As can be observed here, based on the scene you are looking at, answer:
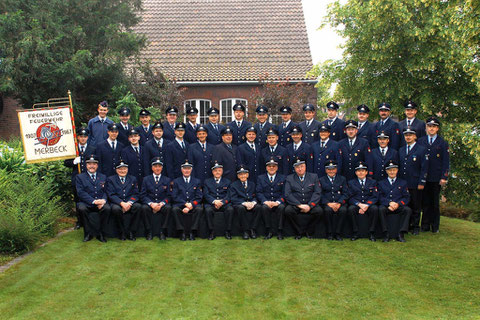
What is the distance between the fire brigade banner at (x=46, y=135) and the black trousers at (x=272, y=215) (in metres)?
3.76

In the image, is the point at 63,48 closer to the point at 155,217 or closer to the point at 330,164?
the point at 155,217

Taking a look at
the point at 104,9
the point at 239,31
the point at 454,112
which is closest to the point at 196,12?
the point at 239,31

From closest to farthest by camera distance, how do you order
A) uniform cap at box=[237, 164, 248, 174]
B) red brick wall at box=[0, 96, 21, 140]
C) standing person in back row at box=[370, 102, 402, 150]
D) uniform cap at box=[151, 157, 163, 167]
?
uniform cap at box=[151, 157, 163, 167] < uniform cap at box=[237, 164, 248, 174] < standing person in back row at box=[370, 102, 402, 150] < red brick wall at box=[0, 96, 21, 140]

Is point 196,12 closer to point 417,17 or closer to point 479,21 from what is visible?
point 417,17

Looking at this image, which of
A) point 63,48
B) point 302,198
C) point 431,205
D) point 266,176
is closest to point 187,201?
point 266,176

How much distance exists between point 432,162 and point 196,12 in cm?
1767

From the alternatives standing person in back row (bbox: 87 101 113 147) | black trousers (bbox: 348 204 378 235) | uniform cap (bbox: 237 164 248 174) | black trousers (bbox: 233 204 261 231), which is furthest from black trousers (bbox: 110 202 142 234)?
black trousers (bbox: 348 204 378 235)

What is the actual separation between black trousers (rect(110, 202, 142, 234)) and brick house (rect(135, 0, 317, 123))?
8.88 meters

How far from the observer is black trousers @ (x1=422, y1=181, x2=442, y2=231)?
7738mm

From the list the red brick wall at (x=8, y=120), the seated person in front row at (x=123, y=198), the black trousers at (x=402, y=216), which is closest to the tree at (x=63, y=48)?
the red brick wall at (x=8, y=120)

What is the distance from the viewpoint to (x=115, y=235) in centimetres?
752

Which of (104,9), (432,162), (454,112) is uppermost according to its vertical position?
(104,9)

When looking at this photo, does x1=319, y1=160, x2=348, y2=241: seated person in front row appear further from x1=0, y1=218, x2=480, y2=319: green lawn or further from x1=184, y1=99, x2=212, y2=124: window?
x1=184, y1=99, x2=212, y2=124: window

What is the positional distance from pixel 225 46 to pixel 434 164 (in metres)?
14.3
